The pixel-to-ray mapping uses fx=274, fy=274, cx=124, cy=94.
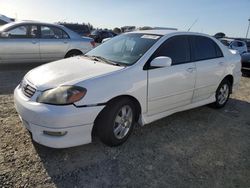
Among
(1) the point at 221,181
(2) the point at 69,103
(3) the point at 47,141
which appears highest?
(2) the point at 69,103

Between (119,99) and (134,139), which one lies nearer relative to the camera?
(119,99)

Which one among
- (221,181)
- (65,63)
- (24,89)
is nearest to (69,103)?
(24,89)

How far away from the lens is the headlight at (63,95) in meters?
3.14

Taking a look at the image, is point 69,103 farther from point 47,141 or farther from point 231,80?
point 231,80

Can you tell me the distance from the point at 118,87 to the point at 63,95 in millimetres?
703

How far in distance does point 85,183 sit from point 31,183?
56 cm

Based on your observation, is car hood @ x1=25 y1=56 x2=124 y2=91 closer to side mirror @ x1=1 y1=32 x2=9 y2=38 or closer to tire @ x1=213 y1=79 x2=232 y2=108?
tire @ x1=213 y1=79 x2=232 y2=108

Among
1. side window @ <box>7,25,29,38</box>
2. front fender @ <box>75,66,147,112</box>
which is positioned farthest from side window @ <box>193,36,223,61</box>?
side window @ <box>7,25,29,38</box>

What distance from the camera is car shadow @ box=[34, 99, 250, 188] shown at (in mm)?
3041

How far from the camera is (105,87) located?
3348 millimetres

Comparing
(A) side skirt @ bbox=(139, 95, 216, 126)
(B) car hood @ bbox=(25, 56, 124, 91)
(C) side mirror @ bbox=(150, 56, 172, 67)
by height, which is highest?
(C) side mirror @ bbox=(150, 56, 172, 67)

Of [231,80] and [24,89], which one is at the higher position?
[24,89]

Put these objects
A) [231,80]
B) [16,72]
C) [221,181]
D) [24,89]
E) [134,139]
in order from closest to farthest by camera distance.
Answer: [221,181] < [24,89] < [134,139] < [231,80] < [16,72]

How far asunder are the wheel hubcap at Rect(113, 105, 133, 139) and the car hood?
0.56m
